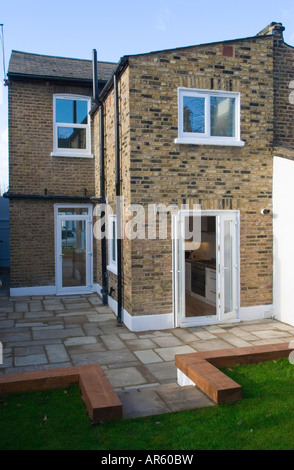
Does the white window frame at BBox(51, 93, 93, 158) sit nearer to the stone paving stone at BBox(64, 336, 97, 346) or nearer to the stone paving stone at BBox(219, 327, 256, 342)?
the stone paving stone at BBox(64, 336, 97, 346)

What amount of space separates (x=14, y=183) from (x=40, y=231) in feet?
4.75

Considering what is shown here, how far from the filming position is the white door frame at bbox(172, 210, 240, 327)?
314 inches

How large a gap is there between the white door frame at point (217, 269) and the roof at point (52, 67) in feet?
18.9

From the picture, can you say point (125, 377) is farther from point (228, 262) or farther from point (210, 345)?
point (228, 262)

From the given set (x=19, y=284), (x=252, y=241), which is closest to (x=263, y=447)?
(x=252, y=241)

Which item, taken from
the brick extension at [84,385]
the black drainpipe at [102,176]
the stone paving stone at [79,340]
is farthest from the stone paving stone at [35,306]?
the brick extension at [84,385]

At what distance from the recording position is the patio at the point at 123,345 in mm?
4641

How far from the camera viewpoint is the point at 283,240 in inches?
328

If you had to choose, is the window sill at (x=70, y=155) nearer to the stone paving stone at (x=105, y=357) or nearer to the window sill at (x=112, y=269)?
the window sill at (x=112, y=269)

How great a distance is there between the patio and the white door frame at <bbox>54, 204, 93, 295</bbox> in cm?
184

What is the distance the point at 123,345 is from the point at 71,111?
7.30m

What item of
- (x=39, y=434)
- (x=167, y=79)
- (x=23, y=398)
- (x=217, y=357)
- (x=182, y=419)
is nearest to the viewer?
(x=39, y=434)
